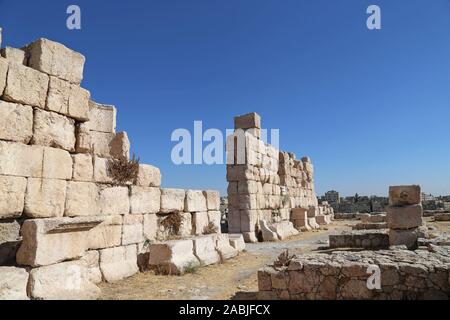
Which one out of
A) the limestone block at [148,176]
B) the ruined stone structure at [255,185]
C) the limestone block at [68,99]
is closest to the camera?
the limestone block at [68,99]

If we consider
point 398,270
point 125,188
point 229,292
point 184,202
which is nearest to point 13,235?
point 125,188

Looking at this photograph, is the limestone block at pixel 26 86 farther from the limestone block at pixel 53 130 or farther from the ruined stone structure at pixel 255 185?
the ruined stone structure at pixel 255 185

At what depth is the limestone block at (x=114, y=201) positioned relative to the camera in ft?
23.3

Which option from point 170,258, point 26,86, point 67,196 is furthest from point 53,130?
point 170,258

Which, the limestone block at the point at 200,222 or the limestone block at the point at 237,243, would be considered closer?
the limestone block at the point at 200,222

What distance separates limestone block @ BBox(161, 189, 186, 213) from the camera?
8773 mm

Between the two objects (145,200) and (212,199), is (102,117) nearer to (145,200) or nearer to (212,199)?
(145,200)

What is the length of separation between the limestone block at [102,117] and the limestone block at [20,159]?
186 cm

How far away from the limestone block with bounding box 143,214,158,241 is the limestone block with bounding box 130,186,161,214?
13 cm

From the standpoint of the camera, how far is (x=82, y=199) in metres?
6.61

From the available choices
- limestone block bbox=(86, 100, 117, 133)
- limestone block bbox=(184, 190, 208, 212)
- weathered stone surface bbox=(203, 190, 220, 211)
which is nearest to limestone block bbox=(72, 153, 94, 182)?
limestone block bbox=(86, 100, 117, 133)

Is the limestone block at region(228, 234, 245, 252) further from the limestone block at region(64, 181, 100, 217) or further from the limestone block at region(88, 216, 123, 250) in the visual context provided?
the limestone block at region(64, 181, 100, 217)

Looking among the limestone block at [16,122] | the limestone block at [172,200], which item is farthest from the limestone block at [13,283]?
the limestone block at [172,200]

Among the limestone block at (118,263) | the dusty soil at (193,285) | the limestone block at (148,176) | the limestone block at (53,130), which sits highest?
the limestone block at (53,130)
